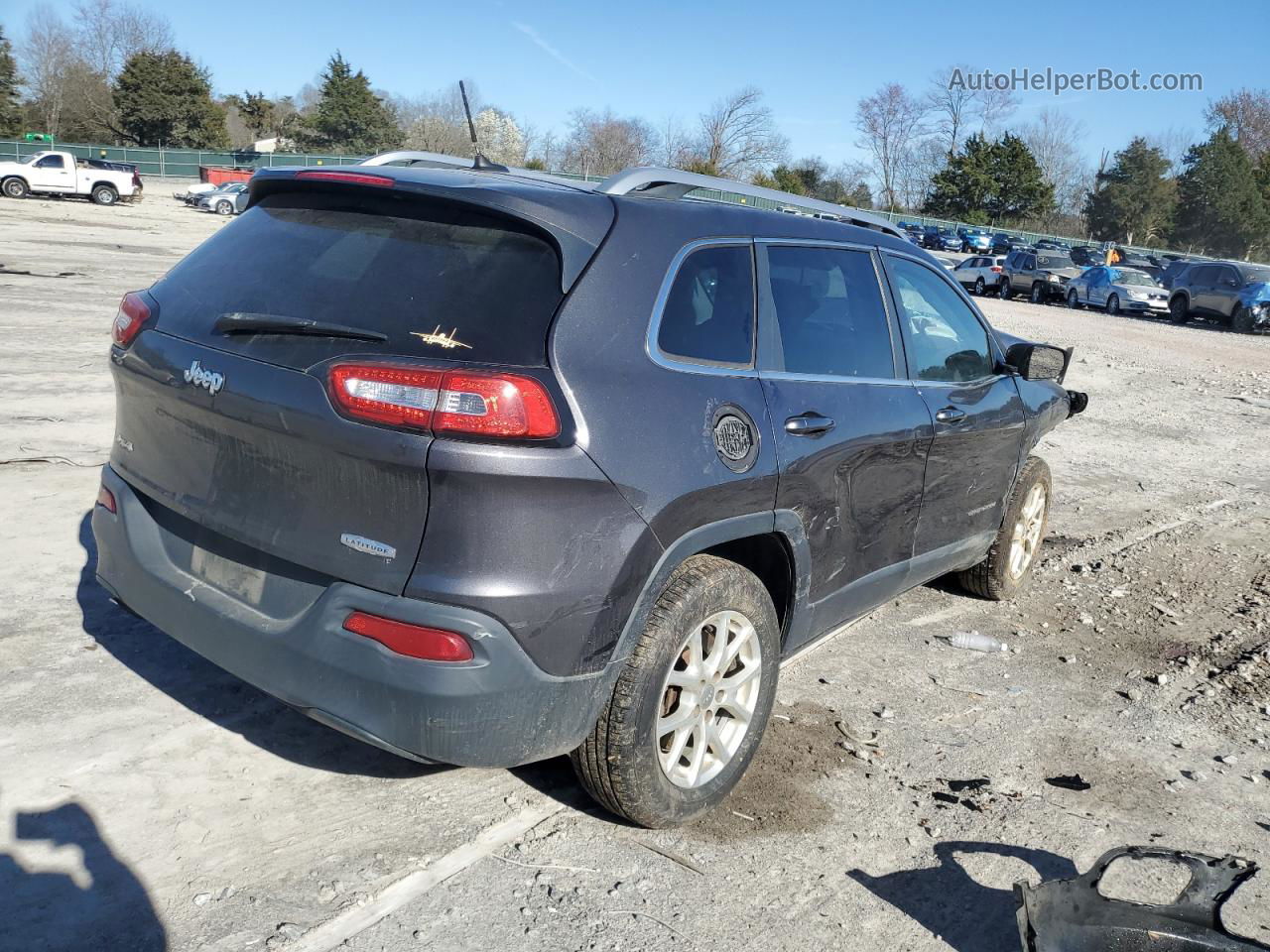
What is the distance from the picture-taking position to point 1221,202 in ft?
237

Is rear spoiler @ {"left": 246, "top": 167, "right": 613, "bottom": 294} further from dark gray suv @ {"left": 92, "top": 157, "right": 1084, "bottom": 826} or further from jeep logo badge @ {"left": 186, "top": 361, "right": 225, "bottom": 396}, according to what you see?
jeep logo badge @ {"left": 186, "top": 361, "right": 225, "bottom": 396}

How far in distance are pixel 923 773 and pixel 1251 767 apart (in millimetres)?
1314

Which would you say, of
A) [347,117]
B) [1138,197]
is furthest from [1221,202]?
[347,117]

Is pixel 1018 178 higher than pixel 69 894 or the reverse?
higher

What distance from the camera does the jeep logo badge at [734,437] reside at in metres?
3.25

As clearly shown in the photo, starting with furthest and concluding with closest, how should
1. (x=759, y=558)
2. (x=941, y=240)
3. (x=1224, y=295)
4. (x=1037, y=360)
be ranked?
(x=941, y=240), (x=1224, y=295), (x=1037, y=360), (x=759, y=558)

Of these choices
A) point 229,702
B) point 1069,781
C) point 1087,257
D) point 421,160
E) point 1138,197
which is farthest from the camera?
point 1138,197

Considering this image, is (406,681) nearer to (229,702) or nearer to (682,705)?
(682,705)

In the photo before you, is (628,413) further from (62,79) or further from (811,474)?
(62,79)

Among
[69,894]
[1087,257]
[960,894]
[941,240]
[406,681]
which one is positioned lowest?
[960,894]

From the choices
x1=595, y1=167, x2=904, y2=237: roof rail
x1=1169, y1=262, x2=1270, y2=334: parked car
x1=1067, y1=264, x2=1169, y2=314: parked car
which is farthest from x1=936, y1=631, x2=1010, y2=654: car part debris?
x1=1067, y1=264, x2=1169, y2=314: parked car

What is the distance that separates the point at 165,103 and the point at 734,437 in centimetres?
7529

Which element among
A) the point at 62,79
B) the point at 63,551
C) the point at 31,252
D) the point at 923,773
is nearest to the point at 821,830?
the point at 923,773

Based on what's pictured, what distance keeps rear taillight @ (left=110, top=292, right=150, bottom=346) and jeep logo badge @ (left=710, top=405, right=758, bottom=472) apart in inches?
71.2
